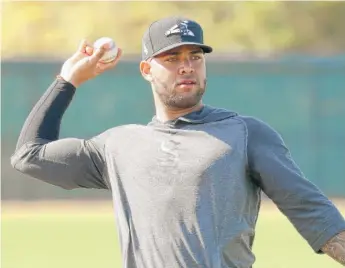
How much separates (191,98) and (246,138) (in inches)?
9.6

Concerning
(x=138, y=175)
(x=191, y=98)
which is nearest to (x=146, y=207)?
(x=138, y=175)

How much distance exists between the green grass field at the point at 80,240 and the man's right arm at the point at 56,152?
498 cm

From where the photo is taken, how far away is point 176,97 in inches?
142

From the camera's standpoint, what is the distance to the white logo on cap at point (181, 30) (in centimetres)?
364

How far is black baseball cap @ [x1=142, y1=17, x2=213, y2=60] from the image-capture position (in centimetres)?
363

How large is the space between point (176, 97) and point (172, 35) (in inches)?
8.7

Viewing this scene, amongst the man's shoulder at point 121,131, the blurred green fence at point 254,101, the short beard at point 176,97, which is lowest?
the blurred green fence at point 254,101

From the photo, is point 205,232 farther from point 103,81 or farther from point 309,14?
point 309,14

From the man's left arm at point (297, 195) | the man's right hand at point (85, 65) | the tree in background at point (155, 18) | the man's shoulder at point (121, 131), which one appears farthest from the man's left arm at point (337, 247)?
the tree in background at point (155, 18)

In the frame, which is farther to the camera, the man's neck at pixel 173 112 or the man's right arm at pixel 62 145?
the man's right arm at pixel 62 145

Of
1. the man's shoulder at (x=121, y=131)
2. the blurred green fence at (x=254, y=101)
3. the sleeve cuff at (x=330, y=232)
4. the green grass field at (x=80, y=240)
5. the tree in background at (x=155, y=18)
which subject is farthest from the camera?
the tree in background at (x=155, y=18)

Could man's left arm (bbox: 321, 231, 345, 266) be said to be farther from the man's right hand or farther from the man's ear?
the man's right hand

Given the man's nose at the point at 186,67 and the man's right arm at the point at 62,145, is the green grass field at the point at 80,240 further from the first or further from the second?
the man's nose at the point at 186,67

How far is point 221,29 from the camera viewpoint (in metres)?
19.0
